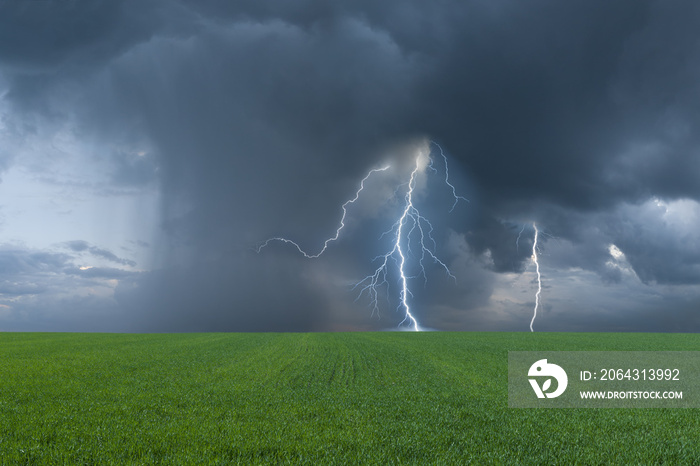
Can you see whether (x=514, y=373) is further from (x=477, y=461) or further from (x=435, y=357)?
(x=477, y=461)

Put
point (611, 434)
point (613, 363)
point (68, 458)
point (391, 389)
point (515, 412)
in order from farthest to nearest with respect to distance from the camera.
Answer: point (613, 363) < point (391, 389) < point (515, 412) < point (611, 434) < point (68, 458)

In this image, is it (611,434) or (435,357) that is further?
(435,357)

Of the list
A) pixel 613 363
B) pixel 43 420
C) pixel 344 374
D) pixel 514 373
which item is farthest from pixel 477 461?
pixel 613 363

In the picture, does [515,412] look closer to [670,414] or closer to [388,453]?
[670,414]

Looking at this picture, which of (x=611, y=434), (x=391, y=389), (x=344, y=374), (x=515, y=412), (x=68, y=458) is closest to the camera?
(x=68, y=458)

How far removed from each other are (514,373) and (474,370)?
6.34 ft

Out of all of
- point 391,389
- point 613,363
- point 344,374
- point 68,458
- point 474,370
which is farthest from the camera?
point 613,363

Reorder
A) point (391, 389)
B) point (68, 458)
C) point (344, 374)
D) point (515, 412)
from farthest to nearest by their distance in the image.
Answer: point (344, 374) < point (391, 389) < point (515, 412) < point (68, 458)

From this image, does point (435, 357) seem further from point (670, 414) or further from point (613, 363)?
point (670, 414)

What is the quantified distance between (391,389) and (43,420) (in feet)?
35.0

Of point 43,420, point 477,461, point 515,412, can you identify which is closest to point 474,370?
point 515,412

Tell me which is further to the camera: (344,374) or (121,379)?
(344,374)

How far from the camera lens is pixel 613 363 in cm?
2739

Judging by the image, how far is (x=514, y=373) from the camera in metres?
20.9
